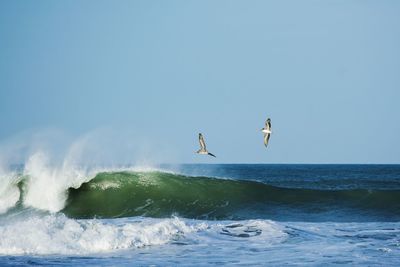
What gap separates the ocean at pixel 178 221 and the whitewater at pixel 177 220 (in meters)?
0.02

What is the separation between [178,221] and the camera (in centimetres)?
1512

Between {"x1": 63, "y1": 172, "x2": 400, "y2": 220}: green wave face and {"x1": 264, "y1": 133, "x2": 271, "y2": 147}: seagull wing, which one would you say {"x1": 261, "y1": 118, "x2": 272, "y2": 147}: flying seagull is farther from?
{"x1": 63, "y1": 172, "x2": 400, "y2": 220}: green wave face

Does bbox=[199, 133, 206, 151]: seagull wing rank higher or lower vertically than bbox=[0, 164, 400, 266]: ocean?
higher

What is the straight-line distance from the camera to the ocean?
1159 centimetres

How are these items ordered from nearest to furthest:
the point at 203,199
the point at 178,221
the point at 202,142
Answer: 1. the point at 178,221
2. the point at 202,142
3. the point at 203,199

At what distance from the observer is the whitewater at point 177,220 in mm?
11664

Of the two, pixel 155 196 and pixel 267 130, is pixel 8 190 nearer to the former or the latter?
pixel 155 196

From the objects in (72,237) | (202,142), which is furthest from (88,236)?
(202,142)

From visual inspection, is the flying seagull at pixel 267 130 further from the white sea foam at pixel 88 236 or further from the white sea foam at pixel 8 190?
the white sea foam at pixel 8 190

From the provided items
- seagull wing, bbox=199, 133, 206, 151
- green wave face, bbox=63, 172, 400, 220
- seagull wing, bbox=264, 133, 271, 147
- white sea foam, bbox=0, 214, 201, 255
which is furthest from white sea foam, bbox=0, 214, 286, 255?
green wave face, bbox=63, 172, 400, 220

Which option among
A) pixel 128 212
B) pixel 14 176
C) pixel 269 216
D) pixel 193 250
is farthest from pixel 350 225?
pixel 14 176

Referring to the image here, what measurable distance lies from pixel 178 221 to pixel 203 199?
362 inches

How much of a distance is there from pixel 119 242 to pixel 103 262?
1.82m

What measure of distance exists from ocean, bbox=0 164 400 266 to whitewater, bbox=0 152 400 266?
0.08ft
